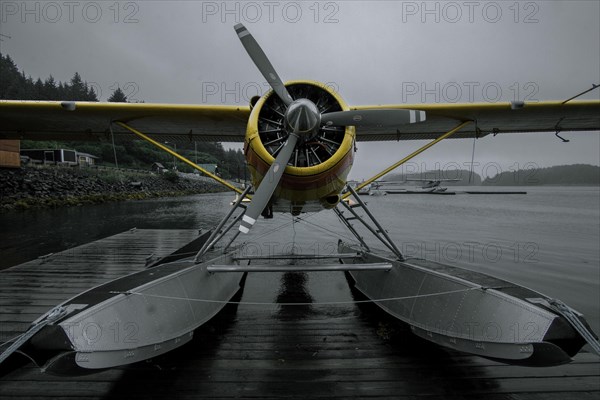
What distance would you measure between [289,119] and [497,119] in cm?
423

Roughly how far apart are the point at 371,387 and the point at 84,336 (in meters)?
2.48

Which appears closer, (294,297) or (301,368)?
(301,368)

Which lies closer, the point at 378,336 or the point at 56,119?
the point at 378,336

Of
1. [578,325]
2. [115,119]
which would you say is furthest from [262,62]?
[578,325]

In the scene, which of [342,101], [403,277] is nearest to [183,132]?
[342,101]

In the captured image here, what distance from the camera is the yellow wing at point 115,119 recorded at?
16.2 feet

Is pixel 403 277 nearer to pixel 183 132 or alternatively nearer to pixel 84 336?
pixel 84 336

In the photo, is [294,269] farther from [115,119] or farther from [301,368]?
[115,119]

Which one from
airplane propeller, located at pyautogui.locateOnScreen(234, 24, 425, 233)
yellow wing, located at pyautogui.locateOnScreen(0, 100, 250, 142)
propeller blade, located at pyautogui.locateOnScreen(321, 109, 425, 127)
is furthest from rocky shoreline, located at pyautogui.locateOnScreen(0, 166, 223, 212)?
propeller blade, located at pyautogui.locateOnScreen(321, 109, 425, 127)

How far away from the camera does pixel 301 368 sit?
3191 mm

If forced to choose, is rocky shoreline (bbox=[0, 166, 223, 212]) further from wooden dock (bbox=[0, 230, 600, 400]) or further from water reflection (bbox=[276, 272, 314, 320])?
wooden dock (bbox=[0, 230, 600, 400])

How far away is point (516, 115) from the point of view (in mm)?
5430

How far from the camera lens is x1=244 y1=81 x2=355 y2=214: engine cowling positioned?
3.66 m

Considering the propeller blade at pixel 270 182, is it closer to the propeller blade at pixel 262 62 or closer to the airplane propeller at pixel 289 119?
the airplane propeller at pixel 289 119
